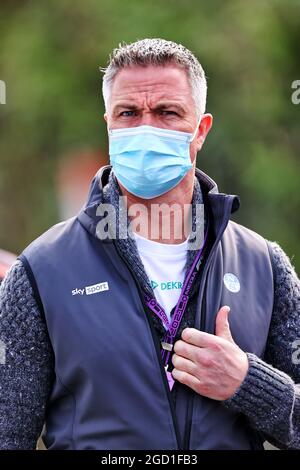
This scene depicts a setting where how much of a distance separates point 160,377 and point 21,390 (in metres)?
0.46

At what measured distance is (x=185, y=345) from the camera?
2.90 meters

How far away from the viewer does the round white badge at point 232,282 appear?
308cm

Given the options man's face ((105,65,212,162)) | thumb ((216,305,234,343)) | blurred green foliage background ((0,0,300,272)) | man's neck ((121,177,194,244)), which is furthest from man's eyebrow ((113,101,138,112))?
blurred green foliage background ((0,0,300,272))

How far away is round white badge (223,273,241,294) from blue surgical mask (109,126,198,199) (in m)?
0.38

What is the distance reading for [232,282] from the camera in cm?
310

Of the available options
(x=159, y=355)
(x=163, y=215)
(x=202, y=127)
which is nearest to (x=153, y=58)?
(x=202, y=127)

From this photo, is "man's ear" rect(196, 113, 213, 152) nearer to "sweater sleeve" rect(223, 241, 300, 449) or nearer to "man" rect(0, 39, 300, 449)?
"man" rect(0, 39, 300, 449)

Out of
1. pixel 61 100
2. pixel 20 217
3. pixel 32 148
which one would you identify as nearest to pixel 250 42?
pixel 61 100

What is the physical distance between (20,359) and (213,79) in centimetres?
912

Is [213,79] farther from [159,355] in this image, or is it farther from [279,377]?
[159,355]

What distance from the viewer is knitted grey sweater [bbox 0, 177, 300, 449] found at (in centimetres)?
291

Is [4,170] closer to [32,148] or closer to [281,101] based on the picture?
[32,148]

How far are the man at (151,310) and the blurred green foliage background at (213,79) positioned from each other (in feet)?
26.6

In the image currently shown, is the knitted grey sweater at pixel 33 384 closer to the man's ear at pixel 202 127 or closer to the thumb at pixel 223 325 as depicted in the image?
the thumb at pixel 223 325
